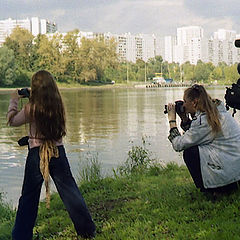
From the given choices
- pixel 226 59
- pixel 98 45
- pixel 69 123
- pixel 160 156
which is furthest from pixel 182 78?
pixel 160 156

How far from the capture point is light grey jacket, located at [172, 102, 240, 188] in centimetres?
409

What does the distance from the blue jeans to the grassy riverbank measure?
261 millimetres

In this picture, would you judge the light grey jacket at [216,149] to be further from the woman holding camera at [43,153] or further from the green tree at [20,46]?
the green tree at [20,46]

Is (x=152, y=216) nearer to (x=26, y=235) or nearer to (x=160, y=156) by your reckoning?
(x=26, y=235)

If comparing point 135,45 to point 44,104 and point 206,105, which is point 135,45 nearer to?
point 206,105

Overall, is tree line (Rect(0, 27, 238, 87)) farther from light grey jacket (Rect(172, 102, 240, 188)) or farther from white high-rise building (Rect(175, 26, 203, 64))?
light grey jacket (Rect(172, 102, 240, 188))

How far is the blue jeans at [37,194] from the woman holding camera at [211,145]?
3.73ft

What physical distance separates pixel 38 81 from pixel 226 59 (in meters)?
182

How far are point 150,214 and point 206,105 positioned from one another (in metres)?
1.19

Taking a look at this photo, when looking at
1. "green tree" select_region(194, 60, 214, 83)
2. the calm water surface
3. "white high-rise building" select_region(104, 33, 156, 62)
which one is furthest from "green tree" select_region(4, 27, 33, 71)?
the calm water surface

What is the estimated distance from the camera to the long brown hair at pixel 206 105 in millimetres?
4066

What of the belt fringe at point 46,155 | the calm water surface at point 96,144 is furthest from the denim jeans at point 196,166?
the calm water surface at point 96,144

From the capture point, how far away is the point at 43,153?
360 cm

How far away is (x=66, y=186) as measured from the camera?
3.68 metres
